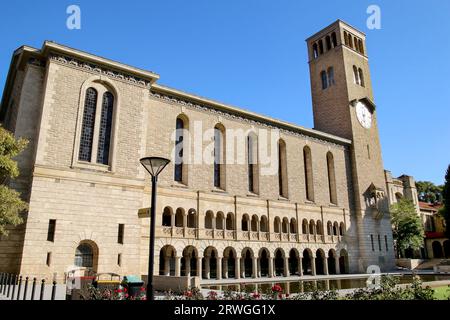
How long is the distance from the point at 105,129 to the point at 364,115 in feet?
108

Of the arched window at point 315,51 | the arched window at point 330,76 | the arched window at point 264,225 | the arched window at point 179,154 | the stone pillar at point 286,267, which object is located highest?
the arched window at point 315,51

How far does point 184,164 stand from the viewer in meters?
28.5

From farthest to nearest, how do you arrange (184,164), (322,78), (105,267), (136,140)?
(322,78) → (184,164) → (136,140) → (105,267)

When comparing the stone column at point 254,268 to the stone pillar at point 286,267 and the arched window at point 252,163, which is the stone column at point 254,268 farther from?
the arched window at point 252,163

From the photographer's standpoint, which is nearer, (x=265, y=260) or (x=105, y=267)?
(x=105, y=267)

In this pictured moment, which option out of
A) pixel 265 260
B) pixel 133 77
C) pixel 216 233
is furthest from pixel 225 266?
pixel 133 77

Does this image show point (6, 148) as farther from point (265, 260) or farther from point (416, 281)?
point (265, 260)

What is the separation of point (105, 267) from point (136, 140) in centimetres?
870

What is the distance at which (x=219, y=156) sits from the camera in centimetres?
3111

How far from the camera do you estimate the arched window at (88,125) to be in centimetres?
2352

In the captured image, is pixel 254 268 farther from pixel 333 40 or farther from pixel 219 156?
pixel 333 40

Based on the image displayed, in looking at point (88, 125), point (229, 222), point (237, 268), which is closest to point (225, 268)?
point (237, 268)

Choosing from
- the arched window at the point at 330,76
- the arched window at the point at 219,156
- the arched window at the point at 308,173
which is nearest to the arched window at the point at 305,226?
the arched window at the point at 308,173

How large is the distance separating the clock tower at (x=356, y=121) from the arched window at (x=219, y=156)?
1712 centimetres
